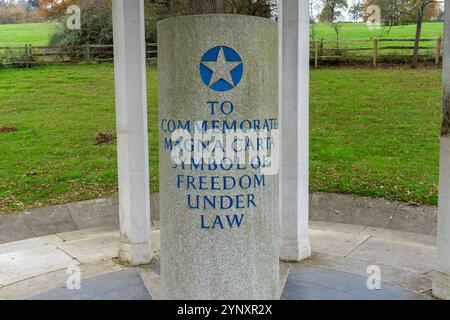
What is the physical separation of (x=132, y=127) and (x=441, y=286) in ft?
16.4

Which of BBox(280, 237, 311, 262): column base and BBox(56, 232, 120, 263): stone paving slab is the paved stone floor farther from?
BBox(280, 237, 311, 262): column base

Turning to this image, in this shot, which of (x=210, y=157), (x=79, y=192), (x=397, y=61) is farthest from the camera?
(x=397, y=61)

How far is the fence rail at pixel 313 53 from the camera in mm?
28094

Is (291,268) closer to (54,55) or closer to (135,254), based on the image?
(135,254)

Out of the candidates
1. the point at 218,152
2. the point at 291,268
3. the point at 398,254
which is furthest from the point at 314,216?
the point at 218,152

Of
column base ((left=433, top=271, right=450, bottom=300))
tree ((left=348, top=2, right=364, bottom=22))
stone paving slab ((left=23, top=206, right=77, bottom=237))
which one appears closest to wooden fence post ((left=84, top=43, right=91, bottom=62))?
tree ((left=348, top=2, right=364, bottom=22))

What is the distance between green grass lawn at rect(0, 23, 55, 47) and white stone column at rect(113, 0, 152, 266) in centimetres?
2864

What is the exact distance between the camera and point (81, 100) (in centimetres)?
2338

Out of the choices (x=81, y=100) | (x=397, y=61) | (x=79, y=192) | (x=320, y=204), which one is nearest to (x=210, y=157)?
(x=320, y=204)

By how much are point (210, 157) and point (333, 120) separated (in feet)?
48.8

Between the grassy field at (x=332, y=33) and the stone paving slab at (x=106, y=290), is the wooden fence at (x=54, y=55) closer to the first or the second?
the grassy field at (x=332, y=33)

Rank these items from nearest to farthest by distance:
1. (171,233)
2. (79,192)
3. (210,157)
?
(210,157) → (171,233) → (79,192)

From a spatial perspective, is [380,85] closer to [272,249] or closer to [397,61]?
[397,61]
